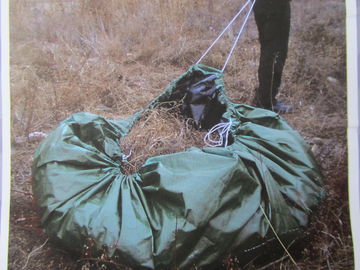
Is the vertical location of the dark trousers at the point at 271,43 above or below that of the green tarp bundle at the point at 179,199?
above

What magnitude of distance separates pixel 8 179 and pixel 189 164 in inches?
17.1

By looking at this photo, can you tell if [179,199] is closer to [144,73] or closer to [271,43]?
[144,73]

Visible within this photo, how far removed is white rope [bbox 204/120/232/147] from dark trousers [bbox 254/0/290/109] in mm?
175

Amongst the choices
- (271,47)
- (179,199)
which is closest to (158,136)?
(179,199)

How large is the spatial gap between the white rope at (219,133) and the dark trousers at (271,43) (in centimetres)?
17

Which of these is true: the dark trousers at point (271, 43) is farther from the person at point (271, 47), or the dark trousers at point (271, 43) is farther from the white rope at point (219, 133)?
the white rope at point (219, 133)

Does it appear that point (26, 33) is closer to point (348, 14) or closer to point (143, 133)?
point (143, 133)

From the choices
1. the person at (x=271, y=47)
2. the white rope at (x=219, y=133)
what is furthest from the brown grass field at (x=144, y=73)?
the white rope at (x=219, y=133)

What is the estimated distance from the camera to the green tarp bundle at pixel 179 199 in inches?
29.9

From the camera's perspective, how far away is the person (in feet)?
3.39

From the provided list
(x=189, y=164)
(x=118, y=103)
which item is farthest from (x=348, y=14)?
(x=118, y=103)

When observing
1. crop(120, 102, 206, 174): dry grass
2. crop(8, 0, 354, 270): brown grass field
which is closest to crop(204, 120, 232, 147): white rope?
crop(120, 102, 206, 174): dry grass

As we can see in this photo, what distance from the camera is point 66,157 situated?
2.81 feet

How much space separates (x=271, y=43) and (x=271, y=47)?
0.01 m
